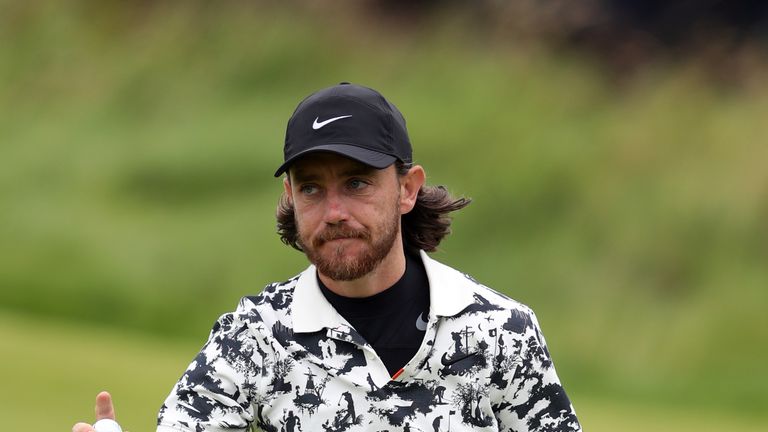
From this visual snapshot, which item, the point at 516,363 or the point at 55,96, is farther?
the point at 55,96

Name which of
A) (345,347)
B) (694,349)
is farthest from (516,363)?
(694,349)

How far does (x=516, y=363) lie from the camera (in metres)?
3.12

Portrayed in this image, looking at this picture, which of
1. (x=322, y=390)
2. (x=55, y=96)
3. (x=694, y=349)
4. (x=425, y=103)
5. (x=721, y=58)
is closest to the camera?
(x=322, y=390)

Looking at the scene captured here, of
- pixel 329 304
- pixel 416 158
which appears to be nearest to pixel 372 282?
pixel 329 304

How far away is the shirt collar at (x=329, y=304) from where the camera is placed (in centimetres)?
310

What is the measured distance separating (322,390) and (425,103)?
9069 mm

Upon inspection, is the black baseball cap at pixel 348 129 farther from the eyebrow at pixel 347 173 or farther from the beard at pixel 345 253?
the beard at pixel 345 253

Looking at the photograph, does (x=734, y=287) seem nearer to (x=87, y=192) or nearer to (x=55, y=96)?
(x=87, y=192)

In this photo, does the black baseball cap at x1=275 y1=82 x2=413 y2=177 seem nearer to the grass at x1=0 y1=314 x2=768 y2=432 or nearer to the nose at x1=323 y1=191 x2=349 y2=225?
the nose at x1=323 y1=191 x2=349 y2=225

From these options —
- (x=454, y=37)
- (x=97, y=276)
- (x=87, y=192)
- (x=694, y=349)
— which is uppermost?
(x=454, y=37)

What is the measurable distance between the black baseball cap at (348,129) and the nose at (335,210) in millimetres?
111

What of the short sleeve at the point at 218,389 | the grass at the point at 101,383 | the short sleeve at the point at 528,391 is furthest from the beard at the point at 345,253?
the grass at the point at 101,383

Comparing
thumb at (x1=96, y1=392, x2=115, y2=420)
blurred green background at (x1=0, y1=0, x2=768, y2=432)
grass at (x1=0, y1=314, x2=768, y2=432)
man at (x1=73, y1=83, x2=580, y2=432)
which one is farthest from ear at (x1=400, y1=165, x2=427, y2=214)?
blurred green background at (x1=0, y1=0, x2=768, y2=432)

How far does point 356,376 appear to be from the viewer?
10.0 ft
